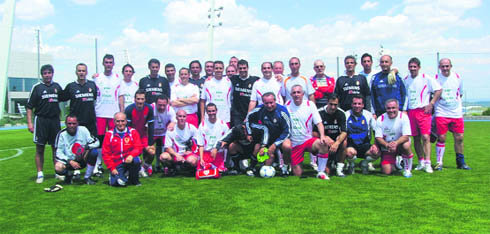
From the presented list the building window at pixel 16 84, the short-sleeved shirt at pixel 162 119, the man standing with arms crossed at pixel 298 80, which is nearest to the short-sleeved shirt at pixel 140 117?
the short-sleeved shirt at pixel 162 119

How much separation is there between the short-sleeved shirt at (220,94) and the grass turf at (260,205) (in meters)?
1.24

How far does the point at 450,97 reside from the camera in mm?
6148

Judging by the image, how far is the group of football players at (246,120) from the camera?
552cm

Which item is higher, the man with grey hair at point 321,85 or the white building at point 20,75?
the white building at point 20,75

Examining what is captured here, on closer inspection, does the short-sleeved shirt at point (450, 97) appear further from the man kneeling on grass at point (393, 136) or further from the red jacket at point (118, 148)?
the red jacket at point (118, 148)

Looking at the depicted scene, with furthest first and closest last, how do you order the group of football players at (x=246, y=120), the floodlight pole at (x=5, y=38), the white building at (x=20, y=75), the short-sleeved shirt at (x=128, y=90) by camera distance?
1. the white building at (x=20, y=75)
2. the floodlight pole at (x=5, y=38)
3. the short-sleeved shirt at (x=128, y=90)
4. the group of football players at (x=246, y=120)

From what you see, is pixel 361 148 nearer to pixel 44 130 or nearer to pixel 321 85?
pixel 321 85

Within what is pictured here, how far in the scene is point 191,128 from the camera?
6.06 metres

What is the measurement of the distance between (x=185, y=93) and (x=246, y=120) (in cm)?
120

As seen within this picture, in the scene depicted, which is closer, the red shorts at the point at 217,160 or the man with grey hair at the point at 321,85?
the red shorts at the point at 217,160

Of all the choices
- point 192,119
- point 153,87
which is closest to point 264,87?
point 192,119

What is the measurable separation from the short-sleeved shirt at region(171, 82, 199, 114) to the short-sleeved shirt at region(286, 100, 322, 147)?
1.70 meters

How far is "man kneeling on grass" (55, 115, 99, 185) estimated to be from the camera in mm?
5418

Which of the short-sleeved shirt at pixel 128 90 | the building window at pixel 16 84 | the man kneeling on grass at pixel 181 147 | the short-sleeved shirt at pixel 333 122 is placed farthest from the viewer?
the building window at pixel 16 84
